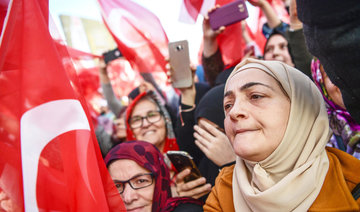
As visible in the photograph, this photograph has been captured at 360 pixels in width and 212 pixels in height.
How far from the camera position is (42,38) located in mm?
1669

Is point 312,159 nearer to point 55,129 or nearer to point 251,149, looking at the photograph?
point 251,149

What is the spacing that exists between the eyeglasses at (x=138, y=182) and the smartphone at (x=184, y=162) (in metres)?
0.22

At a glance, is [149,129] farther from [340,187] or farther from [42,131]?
[340,187]

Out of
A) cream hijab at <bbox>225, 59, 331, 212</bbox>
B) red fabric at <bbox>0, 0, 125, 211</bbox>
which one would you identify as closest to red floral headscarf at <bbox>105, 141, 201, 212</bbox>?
red fabric at <bbox>0, 0, 125, 211</bbox>

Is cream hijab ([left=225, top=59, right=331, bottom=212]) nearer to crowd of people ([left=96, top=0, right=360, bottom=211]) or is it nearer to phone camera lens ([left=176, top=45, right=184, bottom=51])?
crowd of people ([left=96, top=0, right=360, bottom=211])

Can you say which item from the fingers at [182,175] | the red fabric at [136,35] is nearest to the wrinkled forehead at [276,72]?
the fingers at [182,175]

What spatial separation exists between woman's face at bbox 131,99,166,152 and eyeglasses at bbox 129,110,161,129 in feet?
0.07

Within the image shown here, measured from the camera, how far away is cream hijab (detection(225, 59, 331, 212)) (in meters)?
1.27

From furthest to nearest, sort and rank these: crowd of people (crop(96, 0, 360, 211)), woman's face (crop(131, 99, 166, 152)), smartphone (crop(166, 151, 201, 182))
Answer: woman's face (crop(131, 99, 166, 152))
smartphone (crop(166, 151, 201, 182))
crowd of people (crop(96, 0, 360, 211))

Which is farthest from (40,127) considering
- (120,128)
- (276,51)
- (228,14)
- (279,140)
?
(276,51)

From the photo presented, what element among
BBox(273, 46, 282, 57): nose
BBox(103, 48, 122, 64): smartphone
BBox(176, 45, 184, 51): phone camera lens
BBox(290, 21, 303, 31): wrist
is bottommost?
BBox(273, 46, 282, 57): nose

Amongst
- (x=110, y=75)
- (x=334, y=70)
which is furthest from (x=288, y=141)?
(x=110, y=75)

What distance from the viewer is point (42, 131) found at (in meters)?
1.59

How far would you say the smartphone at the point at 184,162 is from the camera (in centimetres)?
192
